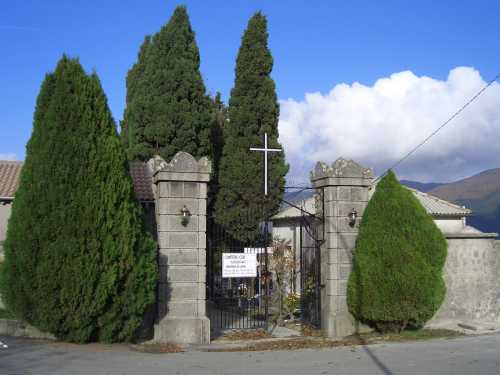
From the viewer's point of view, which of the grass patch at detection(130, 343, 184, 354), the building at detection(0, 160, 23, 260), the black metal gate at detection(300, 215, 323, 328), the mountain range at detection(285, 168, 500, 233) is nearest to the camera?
the grass patch at detection(130, 343, 184, 354)

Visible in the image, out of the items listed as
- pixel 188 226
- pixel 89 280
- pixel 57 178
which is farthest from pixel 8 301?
pixel 188 226

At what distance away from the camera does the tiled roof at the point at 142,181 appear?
51.6ft

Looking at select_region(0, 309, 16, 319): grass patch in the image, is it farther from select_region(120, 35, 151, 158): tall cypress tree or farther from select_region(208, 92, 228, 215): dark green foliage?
select_region(120, 35, 151, 158): tall cypress tree

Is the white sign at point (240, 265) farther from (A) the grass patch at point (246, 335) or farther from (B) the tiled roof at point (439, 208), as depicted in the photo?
(B) the tiled roof at point (439, 208)

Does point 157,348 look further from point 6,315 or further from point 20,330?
point 6,315

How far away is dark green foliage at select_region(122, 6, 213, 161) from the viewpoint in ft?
70.8

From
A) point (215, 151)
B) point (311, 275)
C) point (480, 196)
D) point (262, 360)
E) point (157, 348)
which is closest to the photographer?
point (262, 360)

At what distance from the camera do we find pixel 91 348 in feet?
34.1

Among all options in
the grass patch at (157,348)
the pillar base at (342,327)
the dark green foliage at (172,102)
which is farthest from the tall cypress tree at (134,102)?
the pillar base at (342,327)

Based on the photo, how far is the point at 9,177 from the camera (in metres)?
23.6

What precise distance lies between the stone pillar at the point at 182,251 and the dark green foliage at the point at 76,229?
2.11 ft

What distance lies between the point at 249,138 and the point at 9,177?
34.2 feet

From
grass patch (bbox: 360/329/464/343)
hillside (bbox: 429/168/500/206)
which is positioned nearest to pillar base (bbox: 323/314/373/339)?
grass patch (bbox: 360/329/464/343)

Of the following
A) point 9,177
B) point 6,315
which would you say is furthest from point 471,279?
point 9,177
